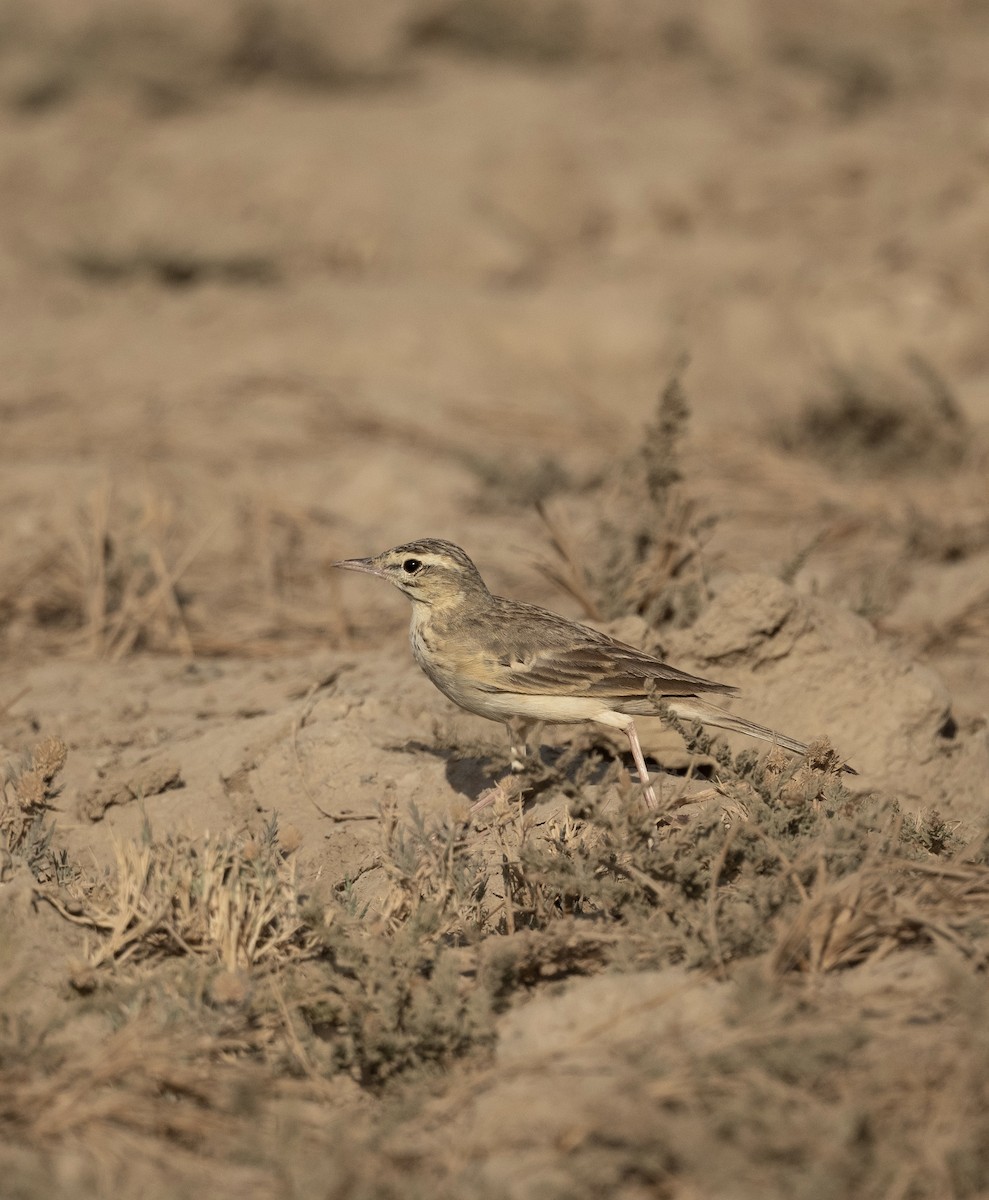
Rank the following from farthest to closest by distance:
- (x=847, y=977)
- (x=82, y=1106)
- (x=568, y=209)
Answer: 1. (x=568, y=209)
2. (x=847, y=977)
3. (x=82, y=1106)

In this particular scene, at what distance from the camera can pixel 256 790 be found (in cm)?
512

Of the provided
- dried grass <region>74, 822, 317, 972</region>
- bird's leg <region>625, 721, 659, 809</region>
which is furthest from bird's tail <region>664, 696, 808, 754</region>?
dried grass <region>74, 822, 317, 972</region>

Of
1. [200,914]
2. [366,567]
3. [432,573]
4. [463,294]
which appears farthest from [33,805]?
[463,294]

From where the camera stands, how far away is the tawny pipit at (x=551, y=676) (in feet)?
16.1

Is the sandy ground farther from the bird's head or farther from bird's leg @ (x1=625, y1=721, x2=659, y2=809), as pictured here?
the bird's head

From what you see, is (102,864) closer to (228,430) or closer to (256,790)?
(256,790)

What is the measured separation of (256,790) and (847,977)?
231cm

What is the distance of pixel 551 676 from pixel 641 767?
1.45ft

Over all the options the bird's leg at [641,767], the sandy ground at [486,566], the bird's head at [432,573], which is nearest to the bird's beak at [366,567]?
the bird's head at [432,573]

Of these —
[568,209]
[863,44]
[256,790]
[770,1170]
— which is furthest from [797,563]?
[863,44]

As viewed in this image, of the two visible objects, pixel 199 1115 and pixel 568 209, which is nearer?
pixel 199 1115

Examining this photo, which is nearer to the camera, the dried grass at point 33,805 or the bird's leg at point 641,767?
the dried grass at point 33,805

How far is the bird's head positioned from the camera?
5.39 metres

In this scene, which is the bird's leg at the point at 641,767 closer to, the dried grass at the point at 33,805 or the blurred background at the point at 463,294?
the dried grass at the point at 33,805
